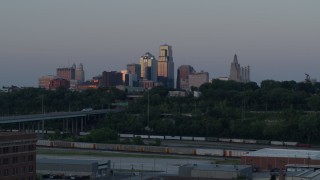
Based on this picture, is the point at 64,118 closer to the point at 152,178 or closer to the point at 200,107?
the point at 200,107

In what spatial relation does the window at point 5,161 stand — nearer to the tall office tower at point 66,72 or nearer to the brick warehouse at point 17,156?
the brick warehouse at point 17,156

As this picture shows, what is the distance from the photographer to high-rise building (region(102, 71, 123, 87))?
130288 millimetres

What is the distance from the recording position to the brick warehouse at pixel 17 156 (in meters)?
25.8

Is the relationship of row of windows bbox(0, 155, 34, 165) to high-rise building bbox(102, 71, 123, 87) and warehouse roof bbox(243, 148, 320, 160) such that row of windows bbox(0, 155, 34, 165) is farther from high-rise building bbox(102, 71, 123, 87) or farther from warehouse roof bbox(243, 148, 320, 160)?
high-rise building bbox(102, 71, 123, 87)

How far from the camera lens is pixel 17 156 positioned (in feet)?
87.0

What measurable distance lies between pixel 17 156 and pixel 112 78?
10610 cm

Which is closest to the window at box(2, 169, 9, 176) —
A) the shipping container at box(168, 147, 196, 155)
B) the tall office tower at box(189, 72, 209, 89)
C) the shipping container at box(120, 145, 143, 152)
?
the shipping container at box(168, 147, 196, 155)

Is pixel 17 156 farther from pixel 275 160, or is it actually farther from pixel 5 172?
pixel 275 160

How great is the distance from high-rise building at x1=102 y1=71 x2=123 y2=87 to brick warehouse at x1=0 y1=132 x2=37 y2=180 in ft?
335

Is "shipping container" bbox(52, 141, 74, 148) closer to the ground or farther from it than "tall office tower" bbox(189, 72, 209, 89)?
closer to the ground

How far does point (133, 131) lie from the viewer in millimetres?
56562

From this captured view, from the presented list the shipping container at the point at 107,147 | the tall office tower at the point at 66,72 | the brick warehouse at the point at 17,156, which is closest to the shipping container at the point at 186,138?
the shipping container at the point at 107,147

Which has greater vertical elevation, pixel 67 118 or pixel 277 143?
pixel 67 118

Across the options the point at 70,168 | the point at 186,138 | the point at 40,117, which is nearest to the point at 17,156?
the point at 70,168
